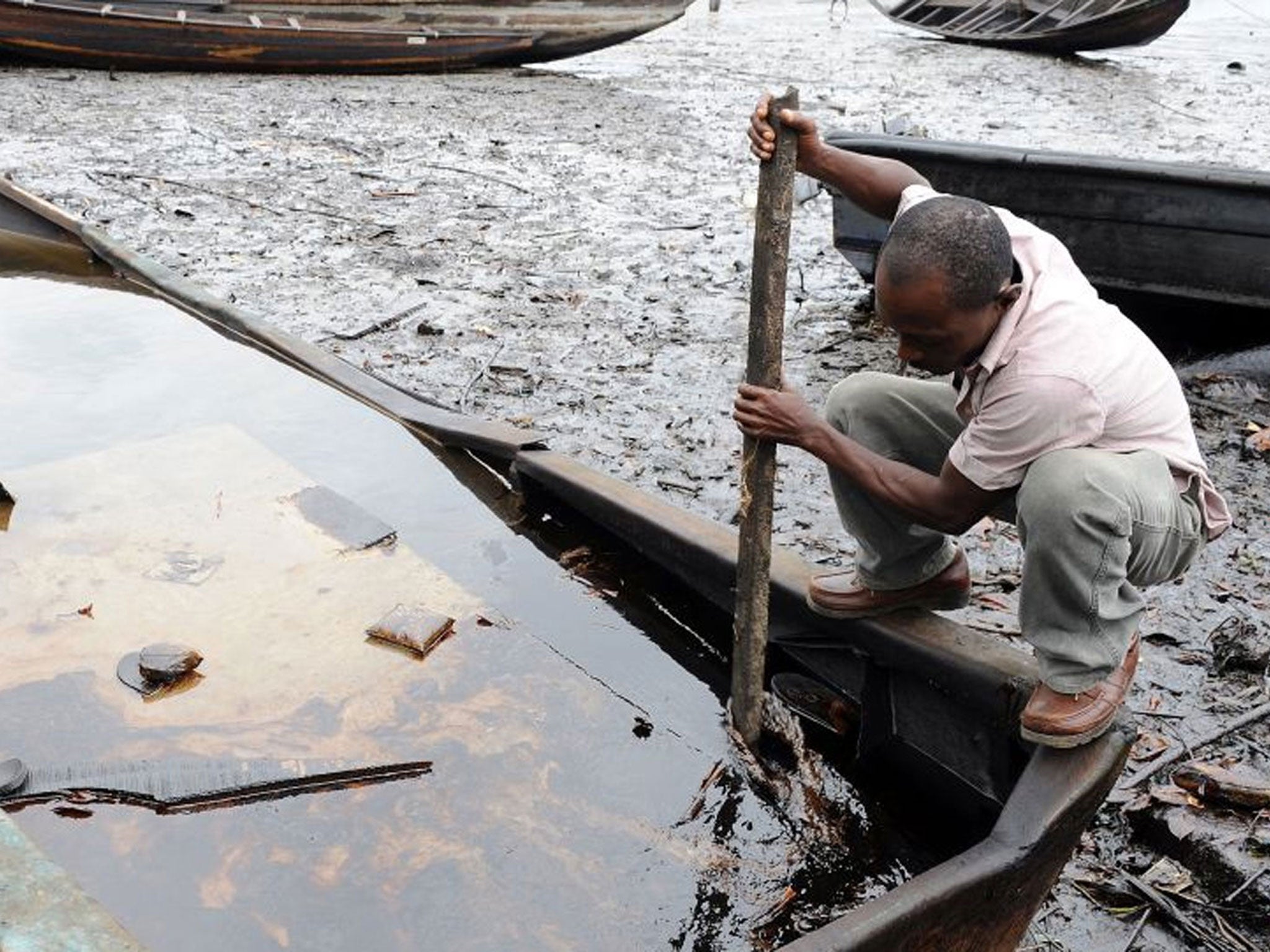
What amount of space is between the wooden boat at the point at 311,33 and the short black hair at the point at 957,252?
11.8m

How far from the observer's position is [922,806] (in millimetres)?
2721

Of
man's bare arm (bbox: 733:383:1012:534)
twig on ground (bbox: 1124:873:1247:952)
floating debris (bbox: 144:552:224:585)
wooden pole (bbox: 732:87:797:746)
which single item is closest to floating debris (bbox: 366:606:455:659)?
floating debris (bbox: 144:552:224:585)

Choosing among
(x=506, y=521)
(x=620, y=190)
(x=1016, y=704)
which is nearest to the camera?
(x=1016, y=704)

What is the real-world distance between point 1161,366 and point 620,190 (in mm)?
6637

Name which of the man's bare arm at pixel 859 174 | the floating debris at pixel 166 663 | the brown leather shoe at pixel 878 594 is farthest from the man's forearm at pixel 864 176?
the floating debris at pixel 166 663

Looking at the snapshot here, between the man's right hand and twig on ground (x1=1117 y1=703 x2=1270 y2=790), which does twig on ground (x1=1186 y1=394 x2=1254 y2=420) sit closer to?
twig on ground (x1=1117 y1=703 x2=1270 y2=790)

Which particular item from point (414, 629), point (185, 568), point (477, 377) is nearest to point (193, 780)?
point (414, 629)

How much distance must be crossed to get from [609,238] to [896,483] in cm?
526

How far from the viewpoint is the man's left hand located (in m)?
2.50

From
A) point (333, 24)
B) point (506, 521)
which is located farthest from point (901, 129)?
point (333, 24)

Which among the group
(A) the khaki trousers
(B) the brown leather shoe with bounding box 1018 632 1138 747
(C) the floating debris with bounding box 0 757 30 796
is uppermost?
(A) the khaki trousers

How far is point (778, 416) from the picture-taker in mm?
2504

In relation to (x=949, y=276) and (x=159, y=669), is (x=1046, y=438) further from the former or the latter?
(x=159, y=669)

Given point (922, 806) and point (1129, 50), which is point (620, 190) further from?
point (1129, 50)
